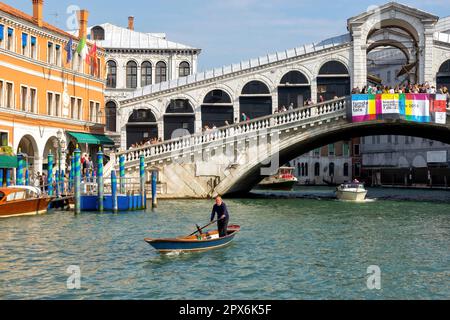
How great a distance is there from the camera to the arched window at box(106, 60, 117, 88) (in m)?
50.1

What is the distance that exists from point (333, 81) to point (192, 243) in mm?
22782

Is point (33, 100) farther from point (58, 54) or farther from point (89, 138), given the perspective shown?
point (89, 138)

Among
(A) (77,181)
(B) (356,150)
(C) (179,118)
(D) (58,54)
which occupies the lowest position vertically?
(A) (77,181)

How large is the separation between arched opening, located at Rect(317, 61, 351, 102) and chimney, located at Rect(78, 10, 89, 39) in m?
13.8

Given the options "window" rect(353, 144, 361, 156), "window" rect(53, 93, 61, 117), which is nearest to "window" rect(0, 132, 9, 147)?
"window" rect(53, 93, 61, 117)

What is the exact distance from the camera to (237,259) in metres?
15.5

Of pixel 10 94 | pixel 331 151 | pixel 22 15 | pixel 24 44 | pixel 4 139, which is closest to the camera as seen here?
pixel 4 139

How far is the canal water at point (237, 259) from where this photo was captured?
12.3 m

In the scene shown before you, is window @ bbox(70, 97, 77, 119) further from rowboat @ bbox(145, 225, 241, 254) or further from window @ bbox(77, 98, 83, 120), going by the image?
rowboat @ bbox(145, 225, 241, 254)

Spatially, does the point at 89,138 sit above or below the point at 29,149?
above

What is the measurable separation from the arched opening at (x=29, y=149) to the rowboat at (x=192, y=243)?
62.5ft

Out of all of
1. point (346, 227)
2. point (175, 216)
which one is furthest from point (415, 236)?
point (175, 216)

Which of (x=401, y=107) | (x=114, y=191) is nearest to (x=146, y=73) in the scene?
(x=401, y=107)

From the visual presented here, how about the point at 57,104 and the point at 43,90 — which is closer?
the point at 43,90
